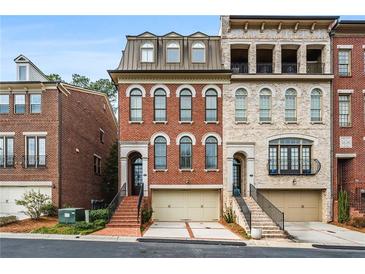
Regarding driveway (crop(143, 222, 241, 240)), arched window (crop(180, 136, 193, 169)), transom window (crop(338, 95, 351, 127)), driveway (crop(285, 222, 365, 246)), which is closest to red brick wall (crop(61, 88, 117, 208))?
driveway (crop(143, 222, 241, 240))

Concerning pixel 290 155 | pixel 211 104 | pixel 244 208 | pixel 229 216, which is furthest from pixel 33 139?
pixel 290 155

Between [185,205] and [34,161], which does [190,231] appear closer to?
[185,205]

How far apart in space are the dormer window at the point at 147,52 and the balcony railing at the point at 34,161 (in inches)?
351

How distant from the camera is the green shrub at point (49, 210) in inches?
923

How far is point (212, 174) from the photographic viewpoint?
1006 inches

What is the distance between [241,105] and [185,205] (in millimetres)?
7412

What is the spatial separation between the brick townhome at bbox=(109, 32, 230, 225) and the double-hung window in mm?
6994

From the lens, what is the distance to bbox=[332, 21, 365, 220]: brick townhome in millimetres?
25453

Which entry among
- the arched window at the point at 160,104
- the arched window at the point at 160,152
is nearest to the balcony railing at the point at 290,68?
the arched window at the point at 160,104

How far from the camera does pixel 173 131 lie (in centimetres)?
2564

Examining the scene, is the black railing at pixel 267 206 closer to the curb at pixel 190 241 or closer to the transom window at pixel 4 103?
the curb at pixel 190 241

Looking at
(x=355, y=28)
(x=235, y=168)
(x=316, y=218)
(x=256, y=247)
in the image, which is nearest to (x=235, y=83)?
(x=235, y=168)

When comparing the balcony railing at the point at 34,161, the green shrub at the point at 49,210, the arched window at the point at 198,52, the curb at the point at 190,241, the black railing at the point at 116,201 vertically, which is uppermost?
the arched window at the point at 198,52

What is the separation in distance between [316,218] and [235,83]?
33.5 feet
